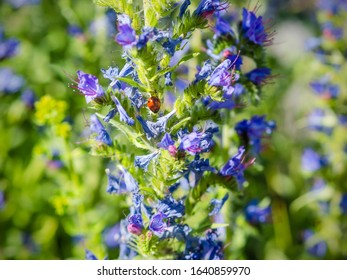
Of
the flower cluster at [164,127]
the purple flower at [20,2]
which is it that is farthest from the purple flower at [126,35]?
the purple flower at [20,2]

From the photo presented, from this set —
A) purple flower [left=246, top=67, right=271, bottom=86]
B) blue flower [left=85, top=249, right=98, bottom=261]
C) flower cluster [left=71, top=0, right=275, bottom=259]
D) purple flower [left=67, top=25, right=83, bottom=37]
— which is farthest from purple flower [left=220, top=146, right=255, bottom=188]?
purple flower [left=67, top=25, right=83, bottom=37]

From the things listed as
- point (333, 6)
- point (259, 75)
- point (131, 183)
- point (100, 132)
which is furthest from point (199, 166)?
point (333, 6)

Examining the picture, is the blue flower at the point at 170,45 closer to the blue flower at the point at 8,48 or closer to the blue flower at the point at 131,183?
the blue flower at the point at 131,183

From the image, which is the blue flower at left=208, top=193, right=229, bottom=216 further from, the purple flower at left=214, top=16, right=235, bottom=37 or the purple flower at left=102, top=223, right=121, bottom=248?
the purple flower at left=102, top=223, right=121, bottom=248
